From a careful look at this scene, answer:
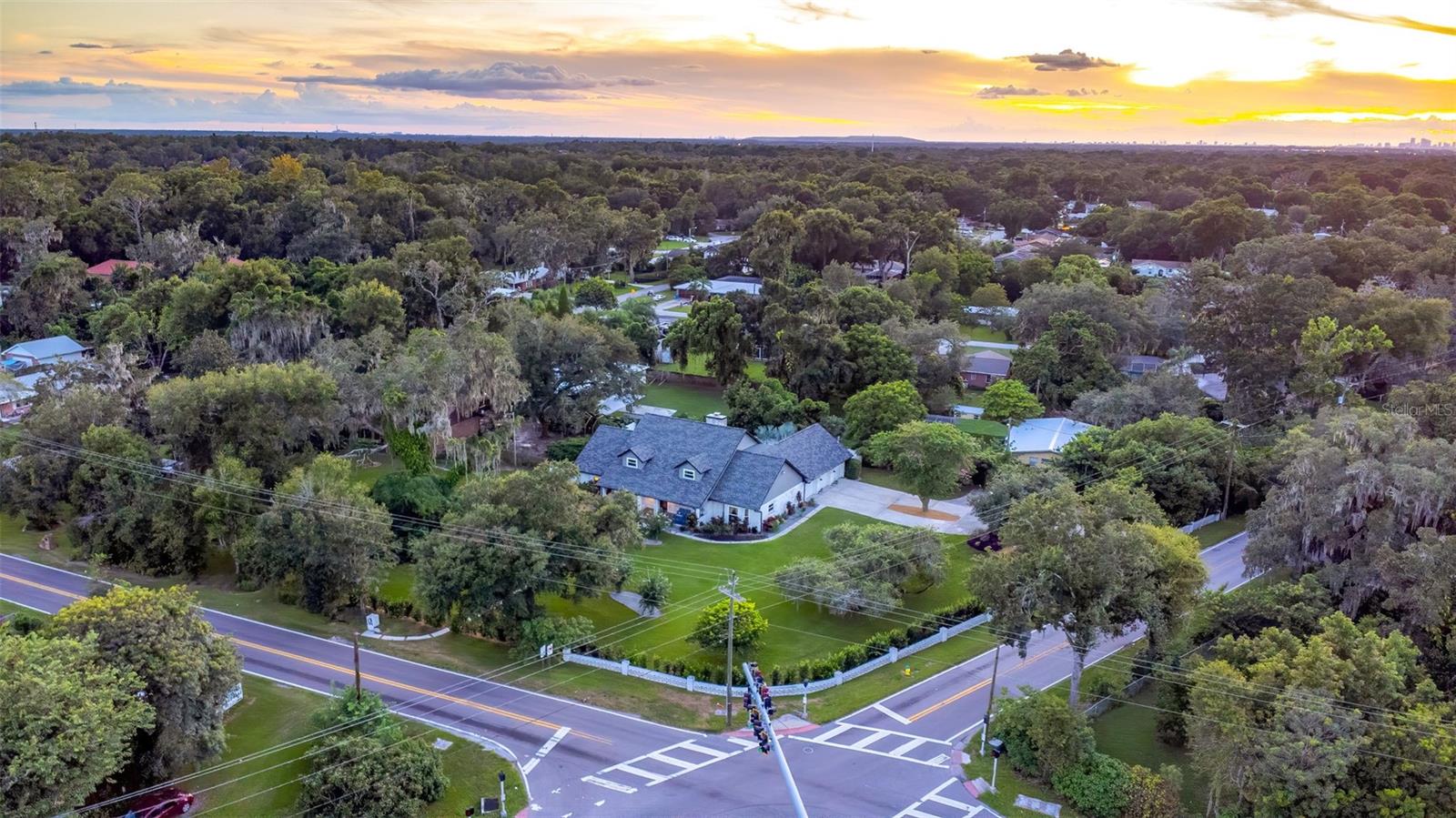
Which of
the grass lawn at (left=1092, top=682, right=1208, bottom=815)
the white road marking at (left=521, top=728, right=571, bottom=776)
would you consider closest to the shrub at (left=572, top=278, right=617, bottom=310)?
the white road marking at (left=521, top=728, right=571, bottom=776)

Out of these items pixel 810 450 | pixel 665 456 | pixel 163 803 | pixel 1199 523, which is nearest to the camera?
pixel 163 803

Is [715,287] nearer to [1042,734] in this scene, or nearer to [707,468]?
[707,468]

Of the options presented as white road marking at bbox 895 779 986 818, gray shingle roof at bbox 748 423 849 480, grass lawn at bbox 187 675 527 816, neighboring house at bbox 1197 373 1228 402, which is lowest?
grass lawn at bbox 187 675 527 816

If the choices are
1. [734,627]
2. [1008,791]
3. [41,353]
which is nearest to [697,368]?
[734,627]

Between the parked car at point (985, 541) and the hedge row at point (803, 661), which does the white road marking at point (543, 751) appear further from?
the parked car at point (985, 541)

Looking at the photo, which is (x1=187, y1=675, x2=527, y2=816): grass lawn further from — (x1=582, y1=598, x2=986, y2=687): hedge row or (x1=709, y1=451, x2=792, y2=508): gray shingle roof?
(x1=709, y1=451, x2=792, y2=508): gray shingle roof

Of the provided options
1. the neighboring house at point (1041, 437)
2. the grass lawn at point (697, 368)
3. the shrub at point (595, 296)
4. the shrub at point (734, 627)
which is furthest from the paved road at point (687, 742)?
the shrub at point (595, 296)
